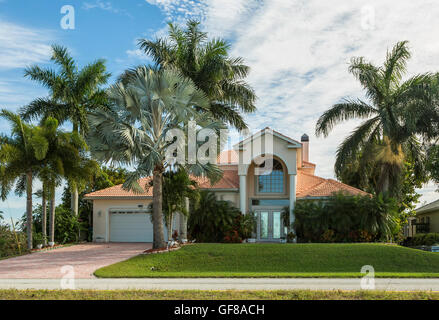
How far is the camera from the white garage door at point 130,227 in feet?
93.5

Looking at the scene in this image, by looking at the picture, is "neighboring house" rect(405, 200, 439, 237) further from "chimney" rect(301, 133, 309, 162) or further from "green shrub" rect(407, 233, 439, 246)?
"chimney" rect(301, 133, 309, 162)

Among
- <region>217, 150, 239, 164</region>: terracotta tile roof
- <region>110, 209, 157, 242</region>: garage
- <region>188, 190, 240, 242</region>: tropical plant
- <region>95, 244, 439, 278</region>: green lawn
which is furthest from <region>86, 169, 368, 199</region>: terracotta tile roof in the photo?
<region>95, 244, 439, 278</region>: green lawn

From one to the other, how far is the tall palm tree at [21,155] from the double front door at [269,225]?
12.5 m

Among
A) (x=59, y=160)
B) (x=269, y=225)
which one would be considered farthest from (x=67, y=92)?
(x=269, y=225)

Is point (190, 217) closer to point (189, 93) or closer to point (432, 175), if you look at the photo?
point (189, 93)

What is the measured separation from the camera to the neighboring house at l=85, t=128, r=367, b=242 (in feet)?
86.5

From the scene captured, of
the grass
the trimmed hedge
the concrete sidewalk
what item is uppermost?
the grass

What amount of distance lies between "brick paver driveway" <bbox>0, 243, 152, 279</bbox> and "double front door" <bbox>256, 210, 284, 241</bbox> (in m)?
8.03

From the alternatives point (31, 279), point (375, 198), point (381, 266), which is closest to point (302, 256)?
point (381, 266)

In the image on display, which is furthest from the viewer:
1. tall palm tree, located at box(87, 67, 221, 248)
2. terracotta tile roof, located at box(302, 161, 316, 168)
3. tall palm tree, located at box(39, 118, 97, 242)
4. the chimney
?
the chimney

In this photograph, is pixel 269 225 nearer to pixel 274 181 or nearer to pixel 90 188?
pixel 274 181

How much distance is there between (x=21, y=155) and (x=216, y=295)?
1612 centimetres

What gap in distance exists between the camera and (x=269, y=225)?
90.0ft
